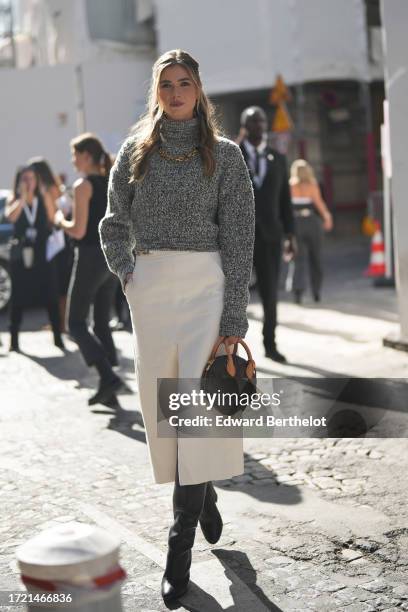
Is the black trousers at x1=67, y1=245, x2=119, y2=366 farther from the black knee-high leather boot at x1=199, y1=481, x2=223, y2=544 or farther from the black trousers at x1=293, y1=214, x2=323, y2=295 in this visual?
the black trousers at x1=293, y1=214, x2=323, y2=295

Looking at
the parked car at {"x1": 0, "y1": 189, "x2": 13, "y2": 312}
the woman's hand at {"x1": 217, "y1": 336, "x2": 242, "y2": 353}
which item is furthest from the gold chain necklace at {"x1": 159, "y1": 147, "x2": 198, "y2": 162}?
the parked car at {"x1": 0, "y1": 189, "x2": 13, "y2": 312}

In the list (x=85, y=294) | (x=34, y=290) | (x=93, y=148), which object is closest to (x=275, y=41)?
(x=34, y=290)

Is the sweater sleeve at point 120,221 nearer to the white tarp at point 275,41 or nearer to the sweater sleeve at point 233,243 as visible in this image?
the sweater sleeve at point 233,243

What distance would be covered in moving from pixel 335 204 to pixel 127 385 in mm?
18559

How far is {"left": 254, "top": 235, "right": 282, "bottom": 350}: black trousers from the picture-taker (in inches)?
349

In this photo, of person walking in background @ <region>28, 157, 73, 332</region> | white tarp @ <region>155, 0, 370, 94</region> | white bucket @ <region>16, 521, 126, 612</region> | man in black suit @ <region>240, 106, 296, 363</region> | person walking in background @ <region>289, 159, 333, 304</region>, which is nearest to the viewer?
white bucket @ <region>16, 521, 126, 612</region>

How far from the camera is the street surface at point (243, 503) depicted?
161 inches

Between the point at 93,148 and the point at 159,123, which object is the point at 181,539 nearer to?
the point at 159,123

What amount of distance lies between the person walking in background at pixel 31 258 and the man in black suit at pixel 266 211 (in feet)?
8.37

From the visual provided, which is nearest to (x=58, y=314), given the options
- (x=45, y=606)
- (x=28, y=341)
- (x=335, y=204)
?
(x=28, y=341)

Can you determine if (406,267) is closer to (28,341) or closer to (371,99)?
(28,341)

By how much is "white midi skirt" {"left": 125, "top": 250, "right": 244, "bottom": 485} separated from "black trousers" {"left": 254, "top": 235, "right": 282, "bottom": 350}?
4.78m

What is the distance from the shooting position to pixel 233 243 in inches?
161

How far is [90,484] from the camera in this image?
18.6ft
